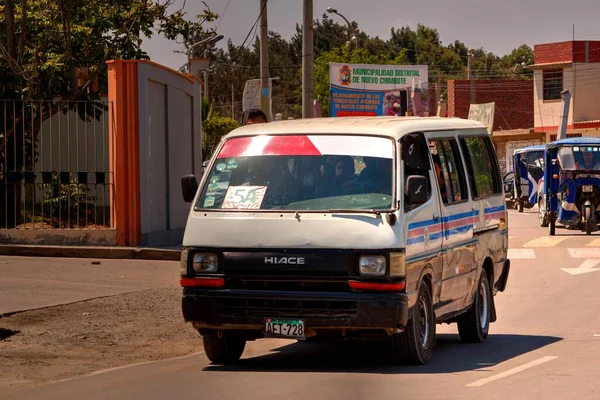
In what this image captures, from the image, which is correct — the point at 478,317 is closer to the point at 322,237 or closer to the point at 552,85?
the point at 322,237

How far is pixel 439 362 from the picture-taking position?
11.1 meters

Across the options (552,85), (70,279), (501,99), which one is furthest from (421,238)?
(501,99)

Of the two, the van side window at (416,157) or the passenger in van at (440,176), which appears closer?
the van side window at (416,157)

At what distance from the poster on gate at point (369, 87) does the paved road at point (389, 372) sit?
5489 centimetres

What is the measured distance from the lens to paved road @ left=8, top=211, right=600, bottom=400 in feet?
29.8

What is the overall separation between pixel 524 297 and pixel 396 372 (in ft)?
26.7

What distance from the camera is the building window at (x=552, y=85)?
7025cm

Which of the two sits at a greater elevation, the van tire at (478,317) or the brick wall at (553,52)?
the brick wall at (553,52)

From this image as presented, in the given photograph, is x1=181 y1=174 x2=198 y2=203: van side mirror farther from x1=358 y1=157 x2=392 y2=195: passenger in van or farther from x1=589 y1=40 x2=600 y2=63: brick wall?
x1=589 y1=40 x2=600 y2=63: brick wall

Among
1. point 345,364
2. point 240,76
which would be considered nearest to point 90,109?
point 345,364

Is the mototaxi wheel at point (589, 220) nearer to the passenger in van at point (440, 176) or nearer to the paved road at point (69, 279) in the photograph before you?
the paved road at point (69, 279)

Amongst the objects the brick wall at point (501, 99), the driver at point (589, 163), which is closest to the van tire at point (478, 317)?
the driver at point (589, 163)

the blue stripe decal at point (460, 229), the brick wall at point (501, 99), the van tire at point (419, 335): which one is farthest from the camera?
the brick wall at point (501, 99)

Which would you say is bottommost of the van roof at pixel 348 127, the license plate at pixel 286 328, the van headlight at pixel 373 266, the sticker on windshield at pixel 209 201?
the license plate at pixel 286 328
